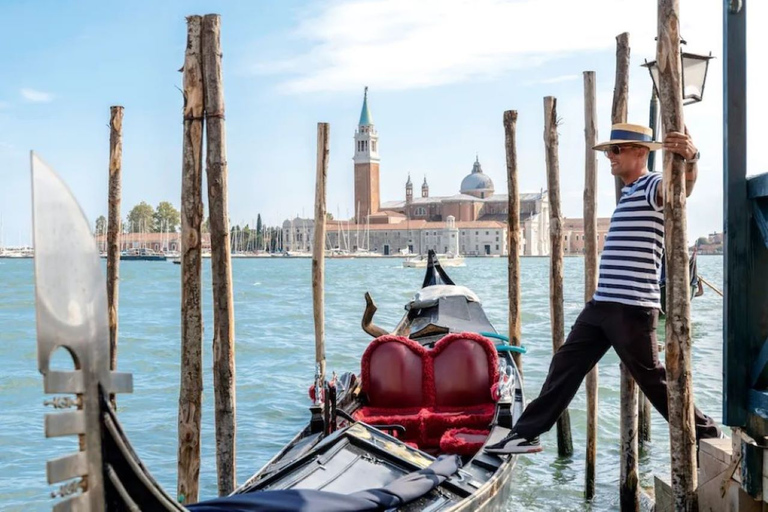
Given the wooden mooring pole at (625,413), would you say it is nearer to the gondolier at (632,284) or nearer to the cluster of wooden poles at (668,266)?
the cluster of wooden poles at (668,266)

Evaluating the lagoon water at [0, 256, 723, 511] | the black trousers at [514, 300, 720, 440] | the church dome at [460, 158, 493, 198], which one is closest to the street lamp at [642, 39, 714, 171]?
the black trousers at [514, 300, 720, 440]

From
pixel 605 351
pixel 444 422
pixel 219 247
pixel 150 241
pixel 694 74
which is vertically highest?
pixel 694 74

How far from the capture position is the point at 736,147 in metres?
1.85

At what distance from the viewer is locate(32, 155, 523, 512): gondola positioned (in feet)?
3.48

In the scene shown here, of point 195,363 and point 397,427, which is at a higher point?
point 195,363

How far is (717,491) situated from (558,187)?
225 centimetres

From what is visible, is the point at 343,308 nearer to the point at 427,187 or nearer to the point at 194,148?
the point at 194,148

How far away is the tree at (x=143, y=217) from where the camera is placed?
174 ft

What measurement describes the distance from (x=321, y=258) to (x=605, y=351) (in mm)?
2005

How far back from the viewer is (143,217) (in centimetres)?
5325

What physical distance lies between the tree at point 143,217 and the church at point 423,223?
8628 millimetres

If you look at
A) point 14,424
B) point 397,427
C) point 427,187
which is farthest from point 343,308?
point 427,187

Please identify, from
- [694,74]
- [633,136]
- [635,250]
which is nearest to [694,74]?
[694,74]

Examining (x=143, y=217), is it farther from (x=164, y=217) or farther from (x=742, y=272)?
(x=742, y=272)
